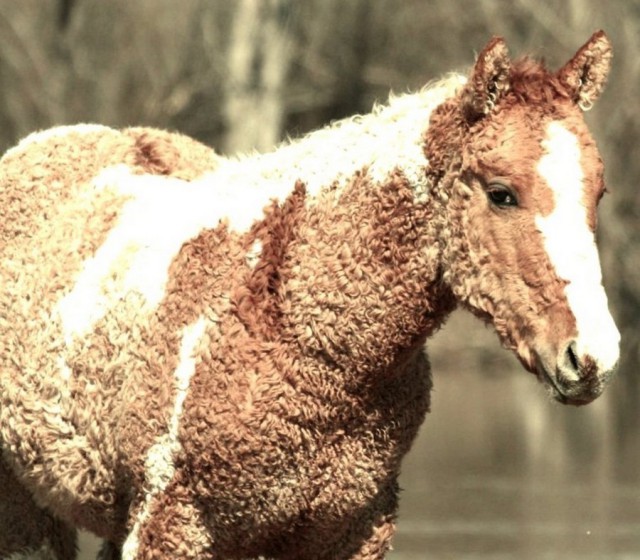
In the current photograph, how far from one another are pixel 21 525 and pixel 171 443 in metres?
1.32

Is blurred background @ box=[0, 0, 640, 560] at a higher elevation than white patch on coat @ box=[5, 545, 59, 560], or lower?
higher

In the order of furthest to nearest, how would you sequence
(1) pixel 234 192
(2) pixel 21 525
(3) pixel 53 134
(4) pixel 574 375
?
1. (3) pixel 53 134
2. (2) pixel 21 525
3. (1) pixel 234 192
4. (4) pixel 574 375

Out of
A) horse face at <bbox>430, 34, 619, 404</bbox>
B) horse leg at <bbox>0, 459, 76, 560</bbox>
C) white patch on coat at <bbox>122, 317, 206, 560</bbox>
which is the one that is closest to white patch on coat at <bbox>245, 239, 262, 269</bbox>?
white patch on coat at <bbox>122, 317, 206, 560</bbox>

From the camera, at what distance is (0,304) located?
6.16 metres

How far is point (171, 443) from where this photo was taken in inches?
208

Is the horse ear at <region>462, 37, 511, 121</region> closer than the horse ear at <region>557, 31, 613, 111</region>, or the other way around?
the horse ear at <region>462, 37, 511, 121</region>

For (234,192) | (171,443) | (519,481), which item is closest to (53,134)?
(234,192)

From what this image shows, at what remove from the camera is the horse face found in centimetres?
456

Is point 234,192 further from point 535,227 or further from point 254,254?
point 535,227

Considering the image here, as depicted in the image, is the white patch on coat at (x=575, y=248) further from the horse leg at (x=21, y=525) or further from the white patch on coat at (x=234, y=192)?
the horse leg at (x=21, y=525)

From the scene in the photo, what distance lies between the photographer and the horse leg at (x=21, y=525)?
6.35 meters

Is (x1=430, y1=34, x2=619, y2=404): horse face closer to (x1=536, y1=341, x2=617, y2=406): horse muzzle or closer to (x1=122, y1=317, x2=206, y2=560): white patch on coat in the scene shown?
(x1=536, y1=341, x2=617, y2=406): horse muzzle

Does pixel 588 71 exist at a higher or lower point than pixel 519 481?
lower

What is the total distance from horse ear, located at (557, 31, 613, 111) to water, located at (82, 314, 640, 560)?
2.70m
